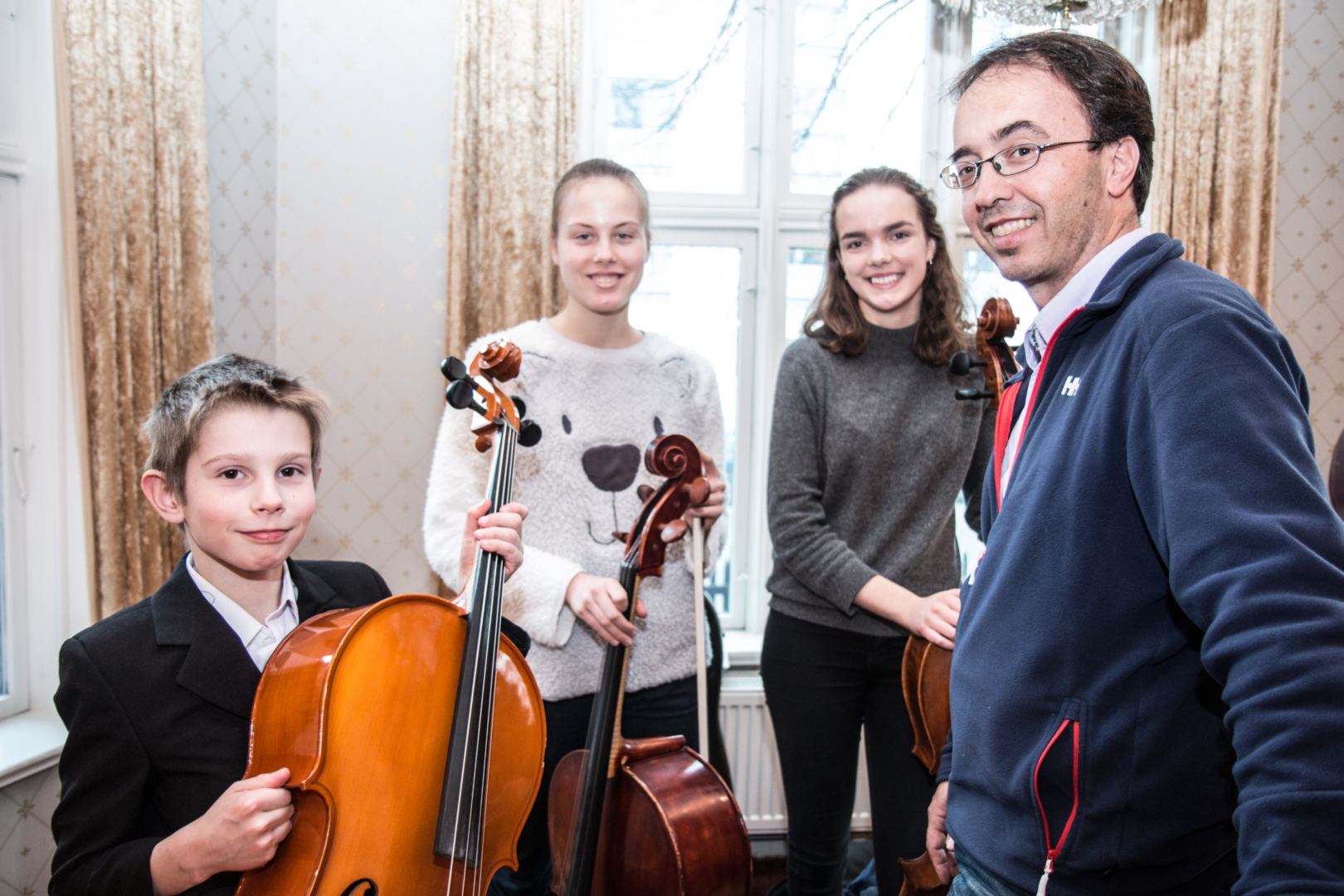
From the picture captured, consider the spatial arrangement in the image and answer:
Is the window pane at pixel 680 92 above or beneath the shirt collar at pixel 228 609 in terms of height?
above

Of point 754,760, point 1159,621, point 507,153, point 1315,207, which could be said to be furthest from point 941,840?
point 1315,207

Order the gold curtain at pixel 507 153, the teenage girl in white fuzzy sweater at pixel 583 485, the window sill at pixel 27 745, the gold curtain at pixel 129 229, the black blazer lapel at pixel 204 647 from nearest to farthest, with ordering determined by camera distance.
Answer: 1. the black blazer lapel at pixel 204 647
2. the teenage girl in white fuzzy sweater at pixel 583 485
3. the window sill at pixel 27 745
4. the gold curtain at pixel 129 229
5. the gold curtain at pixel 507 153

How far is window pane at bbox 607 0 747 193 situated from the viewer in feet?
9.21

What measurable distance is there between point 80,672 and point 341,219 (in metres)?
1.88

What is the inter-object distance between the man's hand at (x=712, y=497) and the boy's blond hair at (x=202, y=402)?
67cm

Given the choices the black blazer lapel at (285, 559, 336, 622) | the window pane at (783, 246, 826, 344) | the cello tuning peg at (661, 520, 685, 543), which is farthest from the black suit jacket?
the window pane at (783, 246, 826, 344)

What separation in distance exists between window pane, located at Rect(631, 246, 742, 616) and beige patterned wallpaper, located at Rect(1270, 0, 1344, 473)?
5.96 ft

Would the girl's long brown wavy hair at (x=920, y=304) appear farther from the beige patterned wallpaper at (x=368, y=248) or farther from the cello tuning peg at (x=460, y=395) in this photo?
the beige patterned wallpaper at (x=368, y=248)

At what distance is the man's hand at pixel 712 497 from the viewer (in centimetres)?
152

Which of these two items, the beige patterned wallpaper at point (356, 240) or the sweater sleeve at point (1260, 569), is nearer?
the sweater sleeve at point (1260, 569)

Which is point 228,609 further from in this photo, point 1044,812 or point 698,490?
point 1044,812

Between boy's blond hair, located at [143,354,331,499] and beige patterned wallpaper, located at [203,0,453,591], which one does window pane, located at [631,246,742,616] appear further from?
boy's blond hair, located at [143,354,331,499]

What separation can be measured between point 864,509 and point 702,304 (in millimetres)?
1455

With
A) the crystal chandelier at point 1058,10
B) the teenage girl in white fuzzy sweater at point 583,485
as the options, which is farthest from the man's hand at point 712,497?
the crystal chandelier at point 1058,10
